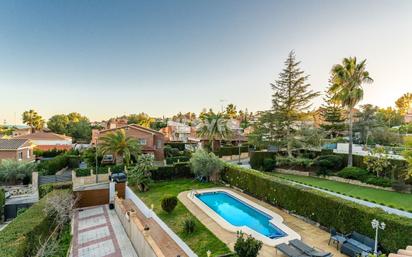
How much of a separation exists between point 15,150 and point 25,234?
26.3 meters

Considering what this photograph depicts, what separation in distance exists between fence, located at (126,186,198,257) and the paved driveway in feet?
6.17

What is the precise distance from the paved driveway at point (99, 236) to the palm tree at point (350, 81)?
2302 cm

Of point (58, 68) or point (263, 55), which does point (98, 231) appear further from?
point (263, 55)

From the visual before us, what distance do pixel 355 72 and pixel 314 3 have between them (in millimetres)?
11003

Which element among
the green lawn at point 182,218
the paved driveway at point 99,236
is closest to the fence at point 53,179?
the paved driveway at point 99,236

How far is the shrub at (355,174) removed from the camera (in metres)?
21.6

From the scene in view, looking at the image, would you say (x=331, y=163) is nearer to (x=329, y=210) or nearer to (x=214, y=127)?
(x=329, y=210)

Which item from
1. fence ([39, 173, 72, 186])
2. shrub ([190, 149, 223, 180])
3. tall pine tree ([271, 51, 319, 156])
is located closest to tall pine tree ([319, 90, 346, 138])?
tall pine tree ([271, 51, 319, 156])

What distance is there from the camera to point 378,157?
2142 centimetres

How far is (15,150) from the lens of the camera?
30016mm

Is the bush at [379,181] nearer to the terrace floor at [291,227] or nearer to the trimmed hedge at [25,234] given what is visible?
the terrace floor at [291,227]

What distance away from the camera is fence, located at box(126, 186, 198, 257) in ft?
36.6

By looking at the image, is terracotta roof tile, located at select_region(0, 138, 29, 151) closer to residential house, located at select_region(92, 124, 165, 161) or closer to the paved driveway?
residential house, located at select_region(92, 124, 165, 161)

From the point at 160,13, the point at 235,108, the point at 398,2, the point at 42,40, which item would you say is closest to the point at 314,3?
the point at 398,2
